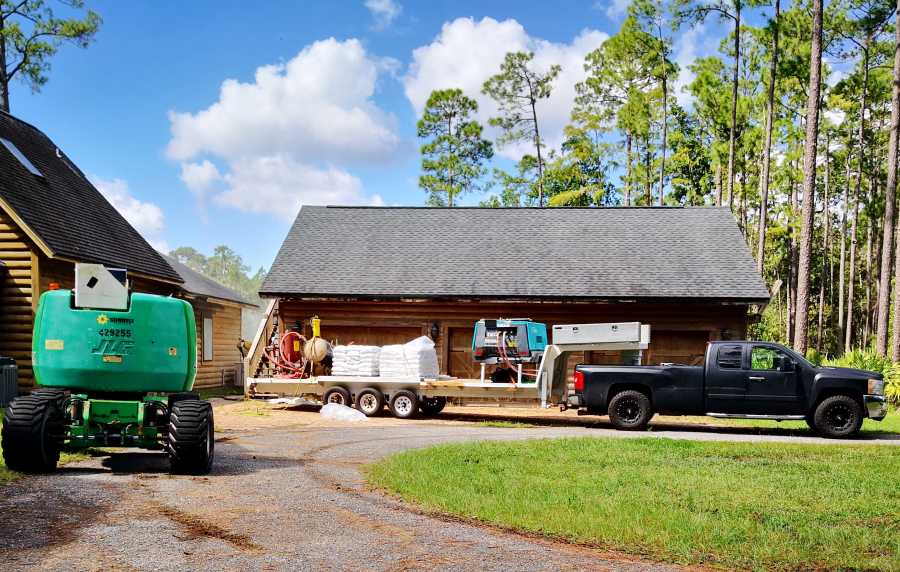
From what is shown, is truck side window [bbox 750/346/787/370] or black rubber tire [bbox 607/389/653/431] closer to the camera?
truck side window [bbox 750/346/787/370]

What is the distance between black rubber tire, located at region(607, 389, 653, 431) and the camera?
56.3ft

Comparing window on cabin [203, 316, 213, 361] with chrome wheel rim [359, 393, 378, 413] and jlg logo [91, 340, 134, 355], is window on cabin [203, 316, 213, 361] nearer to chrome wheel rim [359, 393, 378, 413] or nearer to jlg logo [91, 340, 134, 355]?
chrome wheel rim [359, 393, 378, 413]

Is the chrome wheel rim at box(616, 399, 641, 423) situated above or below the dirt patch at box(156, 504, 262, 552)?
above

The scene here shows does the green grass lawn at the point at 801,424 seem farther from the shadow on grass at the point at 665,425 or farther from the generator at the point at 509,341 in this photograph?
the generator at the point at 509,341

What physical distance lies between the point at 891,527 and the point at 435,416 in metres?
14.0

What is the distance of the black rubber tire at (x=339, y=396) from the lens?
20.1 m

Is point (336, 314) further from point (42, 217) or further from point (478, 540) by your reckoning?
point (478, 540)

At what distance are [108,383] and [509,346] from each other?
37.6 feet

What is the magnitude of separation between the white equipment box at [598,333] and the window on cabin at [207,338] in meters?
16.3

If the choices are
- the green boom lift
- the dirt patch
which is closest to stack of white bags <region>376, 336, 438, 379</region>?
the green boom lift

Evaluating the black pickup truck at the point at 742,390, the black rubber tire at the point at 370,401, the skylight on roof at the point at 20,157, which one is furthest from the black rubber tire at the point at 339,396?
the skylight on roof at the point at 20,157

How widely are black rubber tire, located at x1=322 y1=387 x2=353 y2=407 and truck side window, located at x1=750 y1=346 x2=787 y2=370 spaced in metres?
9.15

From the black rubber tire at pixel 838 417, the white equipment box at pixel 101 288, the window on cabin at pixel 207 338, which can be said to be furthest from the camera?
the window on cabin at pixel 207 338

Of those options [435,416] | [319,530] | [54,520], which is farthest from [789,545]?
[435,416]
